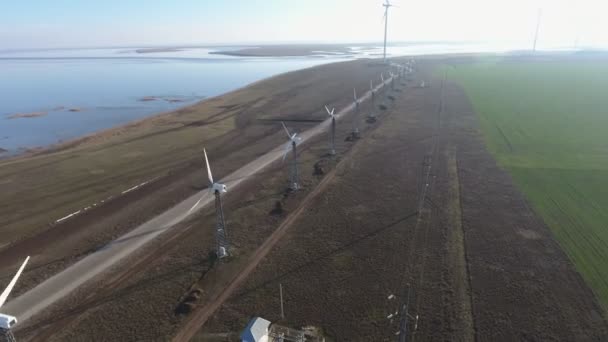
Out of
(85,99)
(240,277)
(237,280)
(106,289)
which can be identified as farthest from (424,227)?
(85,99)

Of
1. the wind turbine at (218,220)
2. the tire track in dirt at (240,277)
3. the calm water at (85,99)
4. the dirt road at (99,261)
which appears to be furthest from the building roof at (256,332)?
the calm water at (85,99)

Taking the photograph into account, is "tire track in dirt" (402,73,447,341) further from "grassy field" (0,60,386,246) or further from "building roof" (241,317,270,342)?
"grassy field" (0,60,386,246)

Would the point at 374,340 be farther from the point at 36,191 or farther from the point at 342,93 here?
the point at 342,93

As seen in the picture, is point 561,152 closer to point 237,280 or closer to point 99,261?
point 237,280

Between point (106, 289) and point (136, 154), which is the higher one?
point (136, 154)

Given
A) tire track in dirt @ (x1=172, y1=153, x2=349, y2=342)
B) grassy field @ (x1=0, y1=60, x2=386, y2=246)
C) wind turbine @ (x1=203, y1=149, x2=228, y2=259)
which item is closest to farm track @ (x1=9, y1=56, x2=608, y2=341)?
tire track in dirt @ (x1=172, y1=153, x2=349, y2=342)

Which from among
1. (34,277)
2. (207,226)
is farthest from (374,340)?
(34,277)
